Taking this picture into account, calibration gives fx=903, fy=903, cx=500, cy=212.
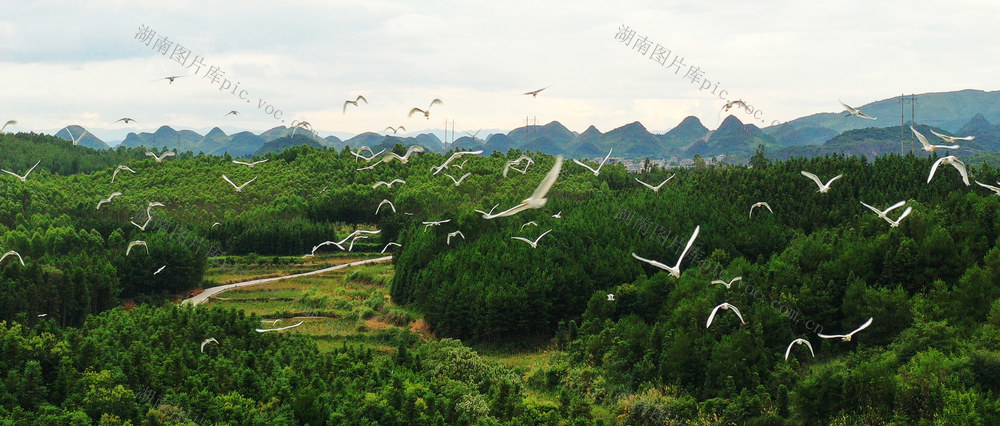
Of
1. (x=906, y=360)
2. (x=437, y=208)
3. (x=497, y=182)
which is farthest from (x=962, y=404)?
(x=497, y=182)

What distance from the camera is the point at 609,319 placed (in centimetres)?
3812

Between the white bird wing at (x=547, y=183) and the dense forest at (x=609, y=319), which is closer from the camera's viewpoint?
the white bird wing at (x=547, y=183)

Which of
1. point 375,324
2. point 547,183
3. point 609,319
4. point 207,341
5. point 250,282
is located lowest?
point 375,324

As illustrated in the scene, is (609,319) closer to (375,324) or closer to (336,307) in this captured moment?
(375,324)

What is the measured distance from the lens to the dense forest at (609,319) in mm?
25781

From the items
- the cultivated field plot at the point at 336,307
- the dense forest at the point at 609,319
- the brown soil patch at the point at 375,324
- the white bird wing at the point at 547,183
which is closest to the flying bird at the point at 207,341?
the dense forest at the point at 609,319

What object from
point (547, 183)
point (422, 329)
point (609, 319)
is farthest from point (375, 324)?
point (547, 183)

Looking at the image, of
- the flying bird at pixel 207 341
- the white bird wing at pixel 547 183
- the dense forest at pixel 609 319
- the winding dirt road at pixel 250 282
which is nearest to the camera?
the white bird wing at pixel 547 183

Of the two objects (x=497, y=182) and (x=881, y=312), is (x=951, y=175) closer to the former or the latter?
(x=881, y=312)

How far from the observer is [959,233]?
37875mm

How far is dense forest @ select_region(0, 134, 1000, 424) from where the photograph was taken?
25.8 m

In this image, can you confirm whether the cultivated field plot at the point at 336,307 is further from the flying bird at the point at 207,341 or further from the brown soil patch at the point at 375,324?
the flying bird at the point at 207,341

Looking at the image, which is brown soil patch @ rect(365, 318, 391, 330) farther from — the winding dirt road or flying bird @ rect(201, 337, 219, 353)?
flying bird @ rect(201, 337, 219, 353)

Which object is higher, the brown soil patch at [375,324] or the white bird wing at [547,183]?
the white bird wing at [547,183]
